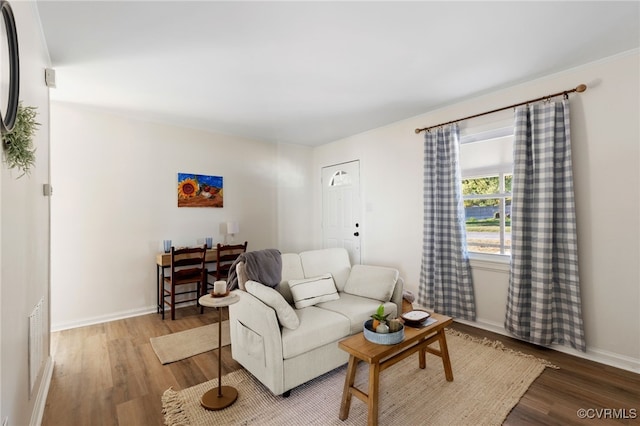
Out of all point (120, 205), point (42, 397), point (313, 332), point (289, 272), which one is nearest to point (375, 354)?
point (313, 332)

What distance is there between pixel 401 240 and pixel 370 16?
8.79 feet

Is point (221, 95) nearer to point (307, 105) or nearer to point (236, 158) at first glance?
point (307, 105)

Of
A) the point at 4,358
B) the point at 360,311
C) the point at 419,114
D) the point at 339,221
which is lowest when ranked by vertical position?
the point at 360,311

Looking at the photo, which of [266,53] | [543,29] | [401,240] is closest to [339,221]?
[401,240]

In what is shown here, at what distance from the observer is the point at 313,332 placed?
2.11 m

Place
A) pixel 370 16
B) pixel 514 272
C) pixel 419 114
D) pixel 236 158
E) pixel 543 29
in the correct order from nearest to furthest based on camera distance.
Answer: pixel 370 16
pixel 543 29
pixel 514 272
pixel 419 114
pixel 236 158

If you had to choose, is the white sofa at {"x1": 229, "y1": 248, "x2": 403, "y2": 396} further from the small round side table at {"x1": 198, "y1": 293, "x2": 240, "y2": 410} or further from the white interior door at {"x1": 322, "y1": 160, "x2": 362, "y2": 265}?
the white interior door at {"x1": 322, "y1": 160, "x2": 362, "y2": 265}

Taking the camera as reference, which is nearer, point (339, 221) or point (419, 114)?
point (419, 114)

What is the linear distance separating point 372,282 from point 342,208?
2.02 m

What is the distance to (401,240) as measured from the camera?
3.85 m

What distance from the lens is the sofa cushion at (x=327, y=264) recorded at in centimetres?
303

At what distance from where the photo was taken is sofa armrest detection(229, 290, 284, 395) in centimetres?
194

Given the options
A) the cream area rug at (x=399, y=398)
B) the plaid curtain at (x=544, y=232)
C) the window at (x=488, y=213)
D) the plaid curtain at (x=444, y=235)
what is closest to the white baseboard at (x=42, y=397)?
the cream area rug at (x=399, y=398)

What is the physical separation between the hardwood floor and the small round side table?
0.27 m
